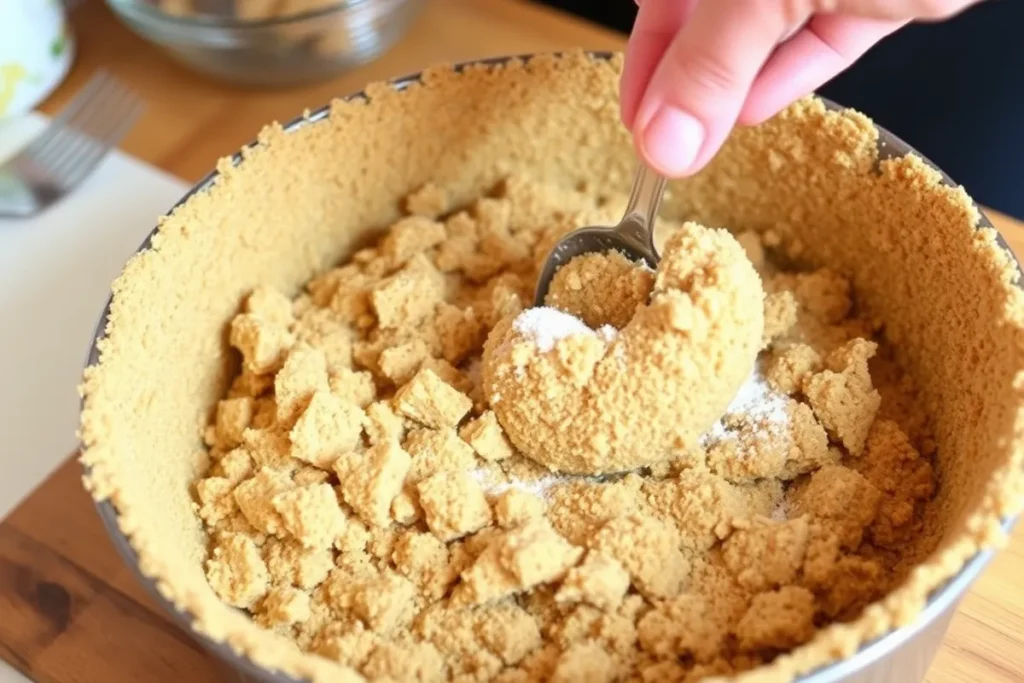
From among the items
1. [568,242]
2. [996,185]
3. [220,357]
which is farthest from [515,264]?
[996,185]

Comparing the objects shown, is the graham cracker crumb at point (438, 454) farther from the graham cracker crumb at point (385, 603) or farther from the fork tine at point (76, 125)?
the fork tine at point (76, 125)

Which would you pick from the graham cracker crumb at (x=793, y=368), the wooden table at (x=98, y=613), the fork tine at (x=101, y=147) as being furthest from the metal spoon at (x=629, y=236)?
the fork tine at (x=101, y=147)

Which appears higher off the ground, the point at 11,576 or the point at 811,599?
the point at 811,599

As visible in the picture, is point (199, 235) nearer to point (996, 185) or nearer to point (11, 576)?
point (11, 576)

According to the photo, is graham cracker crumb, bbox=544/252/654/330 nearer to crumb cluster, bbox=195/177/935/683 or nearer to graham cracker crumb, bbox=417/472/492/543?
crumb cluster, bbox=195/177/935/683

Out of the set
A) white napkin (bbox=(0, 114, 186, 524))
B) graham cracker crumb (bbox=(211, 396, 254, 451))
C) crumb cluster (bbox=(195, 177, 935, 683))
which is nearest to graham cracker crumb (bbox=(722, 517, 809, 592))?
crumb cluster (bbox=(195, 177, 935, 683))

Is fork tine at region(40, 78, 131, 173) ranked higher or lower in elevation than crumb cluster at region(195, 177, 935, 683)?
lower
